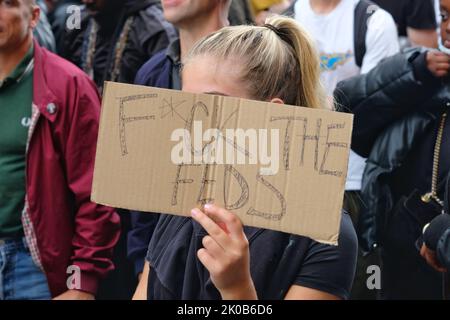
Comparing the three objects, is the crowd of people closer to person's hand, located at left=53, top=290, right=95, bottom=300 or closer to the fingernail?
person's hand, located at left=53, top=290, right=95, bottom=300

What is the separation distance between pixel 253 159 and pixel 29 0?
2394 millimetres

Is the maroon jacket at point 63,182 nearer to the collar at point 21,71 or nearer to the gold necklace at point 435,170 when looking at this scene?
the collar at point 21,71

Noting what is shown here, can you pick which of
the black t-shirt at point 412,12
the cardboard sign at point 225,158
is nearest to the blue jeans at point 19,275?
the cardboard sign at point 225,158

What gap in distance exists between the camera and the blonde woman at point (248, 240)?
211cm

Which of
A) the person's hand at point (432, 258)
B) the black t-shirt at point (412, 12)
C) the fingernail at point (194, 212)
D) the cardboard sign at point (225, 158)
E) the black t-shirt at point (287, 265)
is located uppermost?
the black t-shirt at point (412, 12)

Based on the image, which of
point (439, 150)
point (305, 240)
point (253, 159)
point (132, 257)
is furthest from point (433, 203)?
point (253, 159)

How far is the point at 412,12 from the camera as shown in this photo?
5301 mm

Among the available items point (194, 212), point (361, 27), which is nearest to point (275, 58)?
point (194, 212)

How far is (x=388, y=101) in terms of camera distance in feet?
13.1

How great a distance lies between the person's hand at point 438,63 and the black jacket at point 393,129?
0.03m

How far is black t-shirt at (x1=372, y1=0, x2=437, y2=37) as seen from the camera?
5.25 m
